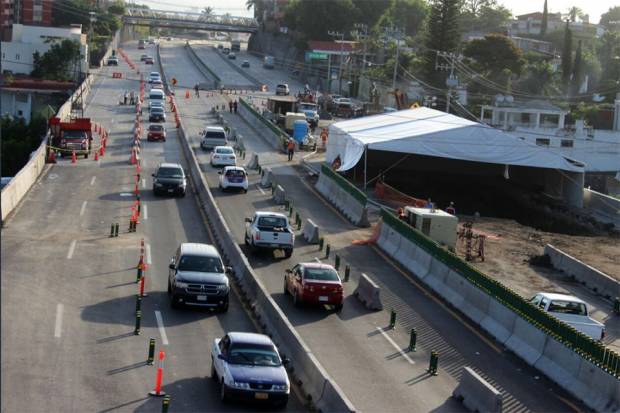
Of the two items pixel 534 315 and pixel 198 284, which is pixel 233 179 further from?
pixel 534 315

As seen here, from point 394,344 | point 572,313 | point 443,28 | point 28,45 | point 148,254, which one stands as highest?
point 443,28

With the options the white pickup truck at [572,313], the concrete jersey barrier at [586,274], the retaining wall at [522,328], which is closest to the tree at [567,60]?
the concrete jersey barrier at [586,274]

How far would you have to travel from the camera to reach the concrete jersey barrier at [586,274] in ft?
126

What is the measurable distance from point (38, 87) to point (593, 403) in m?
110

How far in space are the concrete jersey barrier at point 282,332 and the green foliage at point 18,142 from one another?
3729cm

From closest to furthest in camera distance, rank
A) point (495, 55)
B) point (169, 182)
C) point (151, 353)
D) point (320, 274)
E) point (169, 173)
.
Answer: point (151, 353)
point (320, 274)
point (169, 182)
point (169, 173)
point (495, 55)

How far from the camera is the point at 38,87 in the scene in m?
124

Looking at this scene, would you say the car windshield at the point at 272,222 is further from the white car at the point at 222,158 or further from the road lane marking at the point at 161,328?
the white car at the point at 222,158

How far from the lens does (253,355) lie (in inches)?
826

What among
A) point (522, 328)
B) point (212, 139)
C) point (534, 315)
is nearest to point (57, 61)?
point (212, 139)

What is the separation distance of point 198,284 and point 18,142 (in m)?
56.8

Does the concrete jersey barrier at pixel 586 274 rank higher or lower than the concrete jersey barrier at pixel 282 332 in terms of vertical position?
lower

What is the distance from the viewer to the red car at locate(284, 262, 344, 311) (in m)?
30.6

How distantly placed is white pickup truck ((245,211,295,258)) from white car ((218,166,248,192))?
48.0 feet
